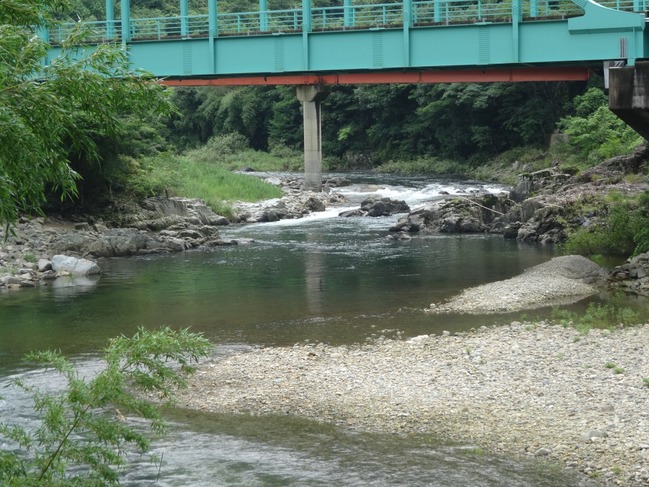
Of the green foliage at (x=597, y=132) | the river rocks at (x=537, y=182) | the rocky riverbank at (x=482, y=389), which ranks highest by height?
the green foliage at (x=597, y=132)

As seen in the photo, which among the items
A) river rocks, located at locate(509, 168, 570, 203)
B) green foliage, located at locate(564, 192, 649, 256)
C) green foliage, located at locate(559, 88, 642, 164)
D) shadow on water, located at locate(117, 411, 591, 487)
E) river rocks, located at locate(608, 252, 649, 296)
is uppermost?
green foliage, located at locate(559, 88, 642, 164)

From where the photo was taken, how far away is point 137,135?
36.1 meters

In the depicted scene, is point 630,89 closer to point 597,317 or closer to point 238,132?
point 597,317

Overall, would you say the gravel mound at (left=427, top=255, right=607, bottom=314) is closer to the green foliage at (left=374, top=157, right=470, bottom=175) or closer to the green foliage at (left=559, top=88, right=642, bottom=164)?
the green foliage at (left=559, top=88, right=642, bottom=164)

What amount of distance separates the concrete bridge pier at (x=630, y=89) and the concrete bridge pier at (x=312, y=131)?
28.4 metres

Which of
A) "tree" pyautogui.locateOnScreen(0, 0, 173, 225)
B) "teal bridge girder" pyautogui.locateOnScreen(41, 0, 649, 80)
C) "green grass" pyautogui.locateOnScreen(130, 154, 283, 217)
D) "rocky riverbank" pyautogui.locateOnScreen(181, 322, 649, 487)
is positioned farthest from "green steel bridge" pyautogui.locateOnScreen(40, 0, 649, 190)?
"tree" pyautogui.locateOnScreen(0, 0, 173, 225)

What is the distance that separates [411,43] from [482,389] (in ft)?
67.4

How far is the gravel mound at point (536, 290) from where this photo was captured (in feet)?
68.3

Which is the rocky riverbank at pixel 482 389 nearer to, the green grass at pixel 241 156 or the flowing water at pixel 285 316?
the flowing water at pixel 285 316

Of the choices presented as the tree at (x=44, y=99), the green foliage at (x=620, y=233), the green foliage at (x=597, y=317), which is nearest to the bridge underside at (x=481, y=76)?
the green foliage at (x=620, y=233)

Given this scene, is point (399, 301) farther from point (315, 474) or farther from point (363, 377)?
point (315, 474)

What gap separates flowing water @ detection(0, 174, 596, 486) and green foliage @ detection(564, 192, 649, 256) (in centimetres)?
152

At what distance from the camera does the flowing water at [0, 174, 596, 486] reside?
11383mm

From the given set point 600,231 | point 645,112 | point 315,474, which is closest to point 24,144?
point 315,474
